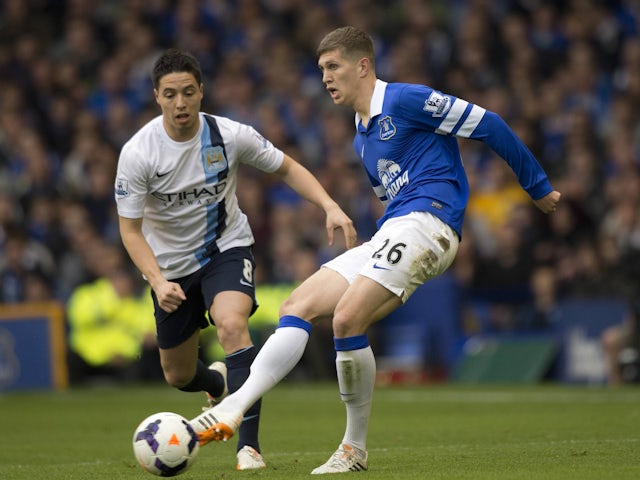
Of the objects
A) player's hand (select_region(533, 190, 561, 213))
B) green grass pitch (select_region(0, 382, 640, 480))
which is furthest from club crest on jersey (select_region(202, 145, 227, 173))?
player's hand (select_region(533, 190, 561, 213))

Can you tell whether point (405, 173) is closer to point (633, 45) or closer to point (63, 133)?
point (633, 45)

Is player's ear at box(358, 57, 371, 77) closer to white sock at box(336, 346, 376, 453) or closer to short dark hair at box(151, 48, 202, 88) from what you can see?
short dark hair at box(151, 48, 202, 88)

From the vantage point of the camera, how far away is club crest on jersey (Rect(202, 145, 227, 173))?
7707mm

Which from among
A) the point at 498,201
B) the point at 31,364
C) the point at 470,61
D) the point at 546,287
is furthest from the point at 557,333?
the point at 31,364

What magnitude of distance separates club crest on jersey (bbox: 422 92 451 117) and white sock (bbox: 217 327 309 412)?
1.34 meters

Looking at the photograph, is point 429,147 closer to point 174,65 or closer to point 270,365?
point 270,365

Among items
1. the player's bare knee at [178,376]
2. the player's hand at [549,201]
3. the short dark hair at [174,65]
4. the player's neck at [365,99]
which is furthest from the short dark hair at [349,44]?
the player's bare knee at [178,376]

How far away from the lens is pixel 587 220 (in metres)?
15.4

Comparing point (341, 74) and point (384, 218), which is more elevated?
point (341, 74)

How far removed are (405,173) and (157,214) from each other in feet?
5.90

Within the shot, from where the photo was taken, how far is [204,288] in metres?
7.71

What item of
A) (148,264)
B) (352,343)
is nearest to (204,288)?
(148,264)

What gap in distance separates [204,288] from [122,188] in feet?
2.60

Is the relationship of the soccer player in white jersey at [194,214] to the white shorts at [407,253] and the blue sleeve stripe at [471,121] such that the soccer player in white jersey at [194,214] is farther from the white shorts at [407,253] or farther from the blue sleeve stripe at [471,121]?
the blue sleeve stripe at [471,121]
